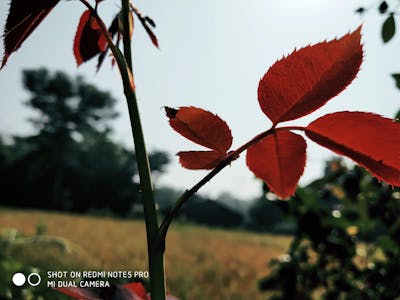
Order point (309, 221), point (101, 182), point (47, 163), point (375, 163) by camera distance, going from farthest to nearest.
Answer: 1. point (47, 163)
2. point (101, 182)
3. point (309, 221)
4. point (375, 163)

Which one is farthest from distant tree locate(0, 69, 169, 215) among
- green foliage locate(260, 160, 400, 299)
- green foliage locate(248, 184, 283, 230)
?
green foliage locate(260, 160, 400, 299)

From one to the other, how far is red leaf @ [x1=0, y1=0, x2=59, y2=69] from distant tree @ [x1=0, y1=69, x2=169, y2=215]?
67.1 ft

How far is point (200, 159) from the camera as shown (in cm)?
27

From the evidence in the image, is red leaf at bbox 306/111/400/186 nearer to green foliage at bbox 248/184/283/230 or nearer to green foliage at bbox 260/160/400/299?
green foliage at bbox 260/160/400/299

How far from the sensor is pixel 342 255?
3.65 ft

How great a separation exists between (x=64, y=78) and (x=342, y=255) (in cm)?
2485

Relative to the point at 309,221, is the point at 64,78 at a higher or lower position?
higher

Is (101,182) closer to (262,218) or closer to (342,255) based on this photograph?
(262,218)

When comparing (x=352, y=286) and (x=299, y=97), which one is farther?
(x=352, y=286)

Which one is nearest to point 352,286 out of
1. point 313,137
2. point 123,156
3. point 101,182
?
point 313,137

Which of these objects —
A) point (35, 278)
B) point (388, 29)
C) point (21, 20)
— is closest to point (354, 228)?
point (388, 29)

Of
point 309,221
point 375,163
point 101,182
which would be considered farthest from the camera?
point 101,182

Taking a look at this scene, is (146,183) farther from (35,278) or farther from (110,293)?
(35,278)

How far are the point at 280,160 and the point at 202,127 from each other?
5 centimetres
